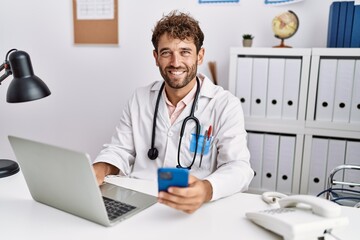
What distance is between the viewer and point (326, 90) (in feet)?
5.76

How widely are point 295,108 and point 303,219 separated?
1069 millimetres

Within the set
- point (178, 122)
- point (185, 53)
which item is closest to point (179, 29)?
point (185, 53)

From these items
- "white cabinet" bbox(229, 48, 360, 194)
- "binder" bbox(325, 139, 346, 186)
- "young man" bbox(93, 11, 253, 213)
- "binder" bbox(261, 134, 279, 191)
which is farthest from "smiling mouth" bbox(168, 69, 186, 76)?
"binder" bbox(325, 139, 346, 186)

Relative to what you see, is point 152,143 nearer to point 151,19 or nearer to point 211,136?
point 211,136

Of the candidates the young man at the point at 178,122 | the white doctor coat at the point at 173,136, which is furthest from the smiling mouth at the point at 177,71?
the white doctor coat at the point at 173,136

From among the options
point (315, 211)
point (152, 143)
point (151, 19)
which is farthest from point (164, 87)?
point (315, 211)

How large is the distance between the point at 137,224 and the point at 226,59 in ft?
4.63

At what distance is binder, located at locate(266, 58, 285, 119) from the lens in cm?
179

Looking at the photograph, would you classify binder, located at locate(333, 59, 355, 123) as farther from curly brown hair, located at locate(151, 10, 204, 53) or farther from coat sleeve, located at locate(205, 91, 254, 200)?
curly brown hair, located at locate(151, 10, 204, 53)

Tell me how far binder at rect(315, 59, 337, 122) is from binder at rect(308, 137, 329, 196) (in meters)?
0.13

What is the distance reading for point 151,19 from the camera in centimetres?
222

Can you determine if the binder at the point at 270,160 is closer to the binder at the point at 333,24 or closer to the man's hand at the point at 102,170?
the binder at the point at 333,24

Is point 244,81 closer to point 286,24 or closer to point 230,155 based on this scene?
point 286,24

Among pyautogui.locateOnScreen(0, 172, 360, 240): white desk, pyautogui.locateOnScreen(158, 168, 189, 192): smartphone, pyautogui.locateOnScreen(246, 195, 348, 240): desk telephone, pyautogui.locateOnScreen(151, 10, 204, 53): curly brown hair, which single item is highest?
pyautogui.locateOnScreen(151, 10, 204, 53): curly brown hair
